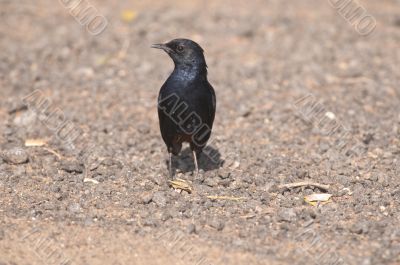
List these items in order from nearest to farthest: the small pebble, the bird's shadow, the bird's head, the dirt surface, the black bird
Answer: the dirt surface
the black bird
the bird's head
the small pebble
the bird's shadow

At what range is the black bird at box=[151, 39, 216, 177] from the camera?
271 inches

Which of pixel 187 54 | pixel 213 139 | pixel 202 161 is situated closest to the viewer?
pixel 187 54

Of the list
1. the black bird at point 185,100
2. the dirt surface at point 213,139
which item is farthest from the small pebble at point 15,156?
the black bird at point 185,100

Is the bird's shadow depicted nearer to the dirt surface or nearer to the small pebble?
the dirt surface

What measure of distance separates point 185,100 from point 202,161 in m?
1.12

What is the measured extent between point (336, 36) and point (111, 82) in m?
4.29

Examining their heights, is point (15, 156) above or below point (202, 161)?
below

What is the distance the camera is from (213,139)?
816 cm

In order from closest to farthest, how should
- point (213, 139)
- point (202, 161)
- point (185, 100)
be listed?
point (185, 100)
point (202, 161)
point (213, 139)

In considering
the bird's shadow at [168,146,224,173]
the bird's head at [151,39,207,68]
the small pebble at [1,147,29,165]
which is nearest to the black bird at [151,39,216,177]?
the bird's head at [151,39,207,68]

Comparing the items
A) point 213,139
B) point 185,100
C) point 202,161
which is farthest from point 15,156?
point 213,139

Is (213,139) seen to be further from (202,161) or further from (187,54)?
(187,54)

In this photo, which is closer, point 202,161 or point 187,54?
point 187,54

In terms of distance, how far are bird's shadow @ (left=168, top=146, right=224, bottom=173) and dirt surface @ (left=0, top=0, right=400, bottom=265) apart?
30 mm
